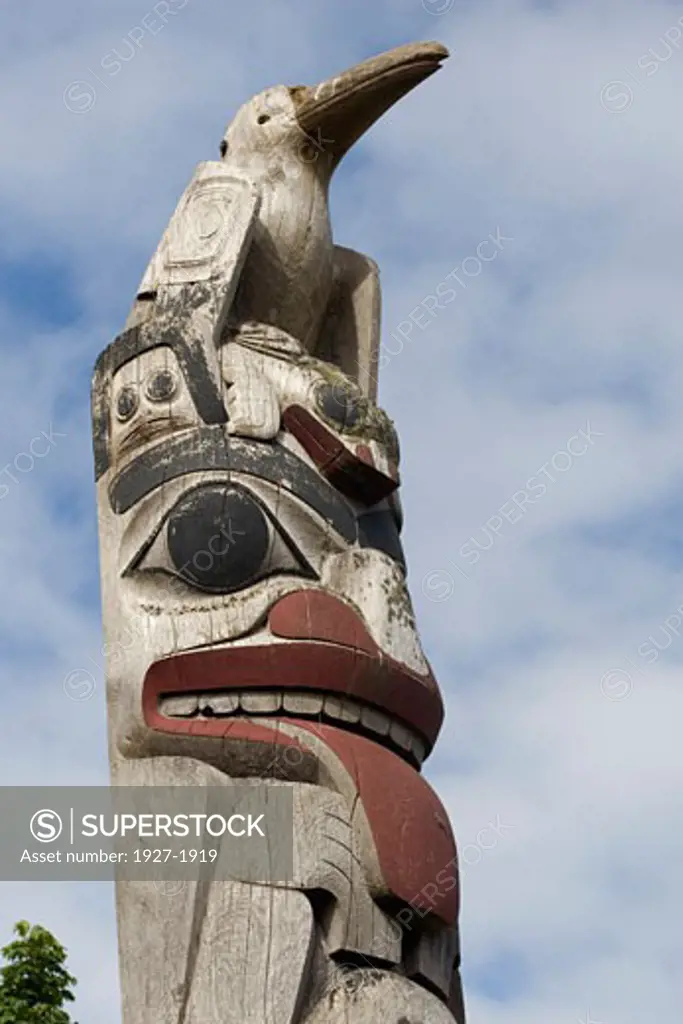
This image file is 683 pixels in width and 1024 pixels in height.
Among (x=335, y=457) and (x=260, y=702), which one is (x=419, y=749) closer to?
(x=260, y=702)

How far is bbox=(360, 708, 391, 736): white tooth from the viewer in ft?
21.0

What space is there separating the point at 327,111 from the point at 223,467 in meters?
2.02

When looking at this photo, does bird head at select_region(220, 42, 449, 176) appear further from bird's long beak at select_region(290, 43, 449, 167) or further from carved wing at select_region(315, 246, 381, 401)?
carved wing at select_region(315, 246, 381, 401)

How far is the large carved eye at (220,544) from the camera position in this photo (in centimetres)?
654

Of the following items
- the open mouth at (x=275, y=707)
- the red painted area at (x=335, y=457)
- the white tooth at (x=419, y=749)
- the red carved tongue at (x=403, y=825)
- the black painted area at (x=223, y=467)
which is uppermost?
the red painted area at (x=335, y=457)

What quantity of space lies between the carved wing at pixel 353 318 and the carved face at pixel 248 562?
88 centimetres

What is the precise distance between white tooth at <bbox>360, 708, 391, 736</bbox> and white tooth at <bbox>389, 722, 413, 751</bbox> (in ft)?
0.10

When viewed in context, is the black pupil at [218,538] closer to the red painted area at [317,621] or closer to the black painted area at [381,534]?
the red painted area at [317,621]

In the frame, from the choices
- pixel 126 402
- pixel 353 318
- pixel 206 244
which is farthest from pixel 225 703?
pixel 353 318

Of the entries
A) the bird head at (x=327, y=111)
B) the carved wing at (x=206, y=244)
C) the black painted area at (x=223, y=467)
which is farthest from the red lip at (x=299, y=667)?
the bird head at (x=327, y=111)

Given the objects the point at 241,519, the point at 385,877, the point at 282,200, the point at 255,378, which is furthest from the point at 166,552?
the point at 282,200

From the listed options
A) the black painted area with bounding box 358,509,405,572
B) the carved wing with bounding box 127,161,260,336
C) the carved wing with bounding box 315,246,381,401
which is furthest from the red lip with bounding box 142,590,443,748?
the carved wing with bounding box 315,246,381,401

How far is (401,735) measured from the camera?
6.53 metres

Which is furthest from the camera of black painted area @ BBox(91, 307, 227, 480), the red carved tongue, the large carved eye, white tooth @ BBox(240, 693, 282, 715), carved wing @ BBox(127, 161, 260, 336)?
carved wing @ BBox(127, 161, 260, 336)
